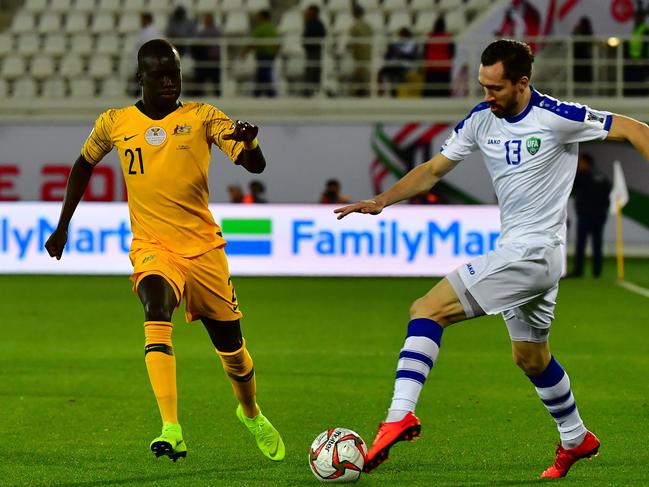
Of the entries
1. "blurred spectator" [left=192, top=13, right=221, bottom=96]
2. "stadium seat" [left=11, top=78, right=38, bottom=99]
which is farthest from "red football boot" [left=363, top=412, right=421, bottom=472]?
"stadium seat" [left=11, top=78, right=38, bottom=99]

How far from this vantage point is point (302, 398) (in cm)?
931

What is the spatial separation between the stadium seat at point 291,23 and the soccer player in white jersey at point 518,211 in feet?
73.6

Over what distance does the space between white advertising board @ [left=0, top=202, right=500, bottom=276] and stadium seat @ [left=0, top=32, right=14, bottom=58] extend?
9.78 metres

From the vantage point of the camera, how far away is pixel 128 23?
96.0ft

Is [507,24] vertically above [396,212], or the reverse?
[507,24]

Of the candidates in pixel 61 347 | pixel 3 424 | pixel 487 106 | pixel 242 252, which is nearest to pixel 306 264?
pixel 242 252

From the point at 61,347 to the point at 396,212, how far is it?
8082 millimetres

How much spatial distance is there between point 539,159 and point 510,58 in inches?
19.2

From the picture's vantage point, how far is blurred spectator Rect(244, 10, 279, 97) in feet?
88.3

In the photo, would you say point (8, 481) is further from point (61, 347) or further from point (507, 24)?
point (507, 24)

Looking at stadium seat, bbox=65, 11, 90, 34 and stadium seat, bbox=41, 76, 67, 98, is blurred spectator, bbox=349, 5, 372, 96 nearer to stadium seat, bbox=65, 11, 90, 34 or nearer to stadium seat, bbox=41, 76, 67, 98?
stadium seat, bbox=41, 76, 67, 98

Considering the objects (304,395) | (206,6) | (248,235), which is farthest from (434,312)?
(206,6)

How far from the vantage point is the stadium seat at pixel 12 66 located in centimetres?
2870

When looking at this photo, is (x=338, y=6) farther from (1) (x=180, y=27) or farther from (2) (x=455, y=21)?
(1) (x=180, y=27)
